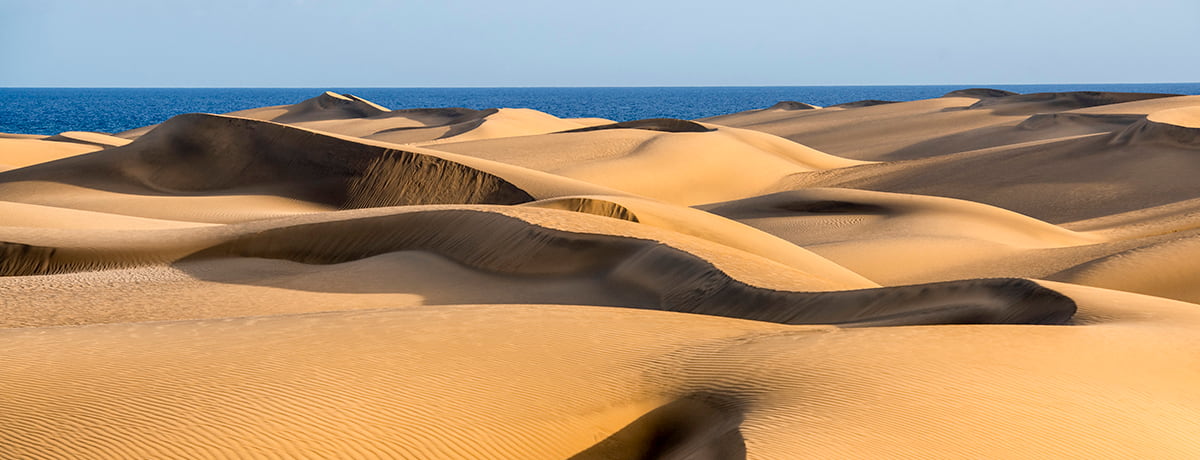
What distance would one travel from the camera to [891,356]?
504 cm

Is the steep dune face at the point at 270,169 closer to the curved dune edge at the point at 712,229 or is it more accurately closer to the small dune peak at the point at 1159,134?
the curved dune edge at the point at 712,229

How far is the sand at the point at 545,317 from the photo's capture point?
4.22 meters

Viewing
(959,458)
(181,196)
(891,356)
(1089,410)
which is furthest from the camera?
(181,196)

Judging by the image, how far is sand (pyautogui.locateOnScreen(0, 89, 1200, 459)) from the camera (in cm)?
422

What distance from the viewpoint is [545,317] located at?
6145 millimetres

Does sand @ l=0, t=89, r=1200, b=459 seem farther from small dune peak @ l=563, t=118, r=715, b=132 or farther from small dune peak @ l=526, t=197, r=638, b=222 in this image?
small dune peak @ l=563, t=118, r=715, b=132

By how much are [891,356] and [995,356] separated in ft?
1.62

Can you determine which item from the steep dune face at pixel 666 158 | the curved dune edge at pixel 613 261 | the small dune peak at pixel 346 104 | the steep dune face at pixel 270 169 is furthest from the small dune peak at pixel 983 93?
the curved dune edge at pixel 613 261

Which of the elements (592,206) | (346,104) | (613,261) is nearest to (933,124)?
(346,104)

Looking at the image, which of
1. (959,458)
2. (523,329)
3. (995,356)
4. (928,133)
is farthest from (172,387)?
(928,133)

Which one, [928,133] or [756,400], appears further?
[928,133]

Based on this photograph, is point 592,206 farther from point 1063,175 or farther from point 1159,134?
point 1159,134

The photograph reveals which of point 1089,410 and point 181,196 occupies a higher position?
point 1089,410

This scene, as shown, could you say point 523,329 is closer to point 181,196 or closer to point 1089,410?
Result: point 1089,410
